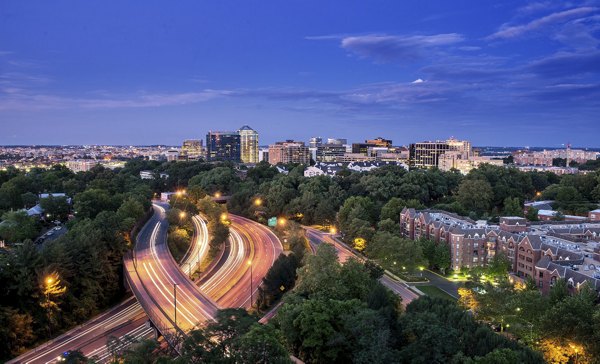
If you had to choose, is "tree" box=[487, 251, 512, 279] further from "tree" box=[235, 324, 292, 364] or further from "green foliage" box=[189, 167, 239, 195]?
"green foliage" box=[189, 167, 239, 195]

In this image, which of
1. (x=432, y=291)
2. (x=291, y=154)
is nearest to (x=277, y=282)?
(x=432, y=291)

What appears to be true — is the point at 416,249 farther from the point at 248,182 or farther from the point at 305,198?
the point at 248,182

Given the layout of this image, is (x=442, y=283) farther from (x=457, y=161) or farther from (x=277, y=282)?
(x=457, y=161)

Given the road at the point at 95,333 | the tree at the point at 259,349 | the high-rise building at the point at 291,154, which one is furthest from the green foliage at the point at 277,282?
the high-rise building at the point at 291,154

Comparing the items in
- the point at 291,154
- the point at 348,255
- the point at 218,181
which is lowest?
the point at 348,255

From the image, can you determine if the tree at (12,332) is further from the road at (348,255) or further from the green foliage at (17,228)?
the road at (348,255)

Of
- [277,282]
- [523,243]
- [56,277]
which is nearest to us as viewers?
[56,277]
